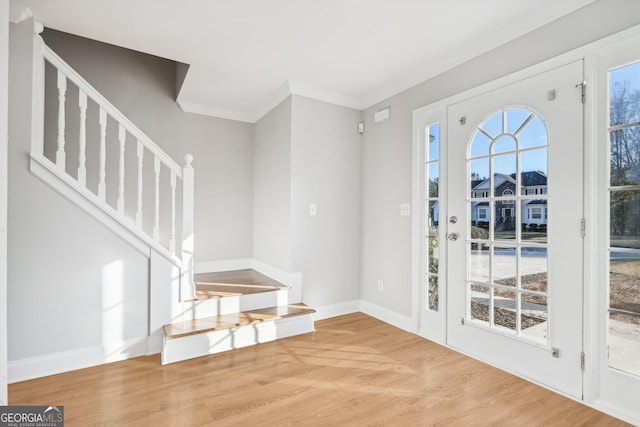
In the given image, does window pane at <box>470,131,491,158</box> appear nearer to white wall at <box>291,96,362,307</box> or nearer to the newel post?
white wall at <box>291,96,362,307</box>

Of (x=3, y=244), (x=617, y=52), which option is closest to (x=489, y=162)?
(x=617, y=52)

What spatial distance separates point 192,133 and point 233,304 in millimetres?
2232

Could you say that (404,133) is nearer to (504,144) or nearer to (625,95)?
(504,144)

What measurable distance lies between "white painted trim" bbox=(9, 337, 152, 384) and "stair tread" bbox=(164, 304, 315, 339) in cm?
28

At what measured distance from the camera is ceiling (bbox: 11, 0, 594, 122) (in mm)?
2062

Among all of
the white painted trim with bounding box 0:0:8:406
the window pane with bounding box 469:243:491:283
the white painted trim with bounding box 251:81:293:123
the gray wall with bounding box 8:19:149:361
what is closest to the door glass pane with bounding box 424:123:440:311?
the window pane with bounding box 469:243:491:283

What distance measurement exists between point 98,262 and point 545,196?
322cm

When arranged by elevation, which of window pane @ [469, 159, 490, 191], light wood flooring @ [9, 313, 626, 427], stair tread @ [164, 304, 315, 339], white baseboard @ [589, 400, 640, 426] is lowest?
light wood flooring @ [9, 313, 626, 427]

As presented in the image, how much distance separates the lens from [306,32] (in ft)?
7.75

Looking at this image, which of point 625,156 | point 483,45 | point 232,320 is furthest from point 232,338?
point 483,45

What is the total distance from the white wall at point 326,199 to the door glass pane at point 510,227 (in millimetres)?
1371

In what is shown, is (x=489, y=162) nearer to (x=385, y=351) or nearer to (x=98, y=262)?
(x=385, y=351)

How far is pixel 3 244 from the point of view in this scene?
1312 millimetres

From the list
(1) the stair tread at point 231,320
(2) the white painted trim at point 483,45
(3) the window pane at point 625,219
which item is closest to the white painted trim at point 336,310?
(1) the stair tread at point 231,320
